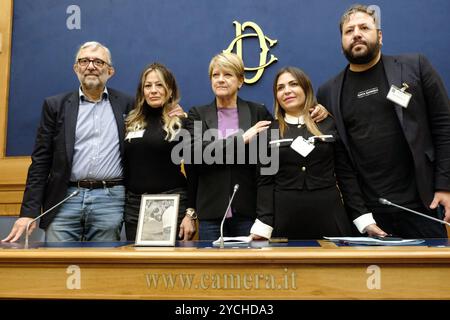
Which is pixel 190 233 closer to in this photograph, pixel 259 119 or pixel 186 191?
pixel 186 191

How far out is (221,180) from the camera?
7.27 ft

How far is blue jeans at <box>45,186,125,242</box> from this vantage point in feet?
7.61

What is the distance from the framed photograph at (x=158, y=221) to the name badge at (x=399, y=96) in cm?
109

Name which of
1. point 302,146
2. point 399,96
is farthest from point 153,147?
point 399,96

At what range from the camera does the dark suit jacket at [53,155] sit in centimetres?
237

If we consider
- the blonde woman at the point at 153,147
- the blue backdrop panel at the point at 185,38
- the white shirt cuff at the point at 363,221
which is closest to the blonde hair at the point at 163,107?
the blonde woman at the point at 153,147

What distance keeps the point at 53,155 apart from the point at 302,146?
1.23 m

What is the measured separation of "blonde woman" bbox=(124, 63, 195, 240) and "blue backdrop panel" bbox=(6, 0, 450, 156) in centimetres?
111

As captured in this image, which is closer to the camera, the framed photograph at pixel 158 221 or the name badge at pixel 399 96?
the framed photograph at pixel 158 221

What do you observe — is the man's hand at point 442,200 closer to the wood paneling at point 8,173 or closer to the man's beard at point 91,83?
the man's beard at point 91,83

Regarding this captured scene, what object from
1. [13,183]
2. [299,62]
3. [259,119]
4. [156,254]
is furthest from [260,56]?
[156,254]

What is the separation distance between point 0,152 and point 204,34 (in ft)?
5.66

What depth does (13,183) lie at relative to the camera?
358 centimetres

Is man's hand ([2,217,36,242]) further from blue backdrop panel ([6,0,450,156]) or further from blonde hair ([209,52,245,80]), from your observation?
blue backdrop panel ([6,0,450,156])
